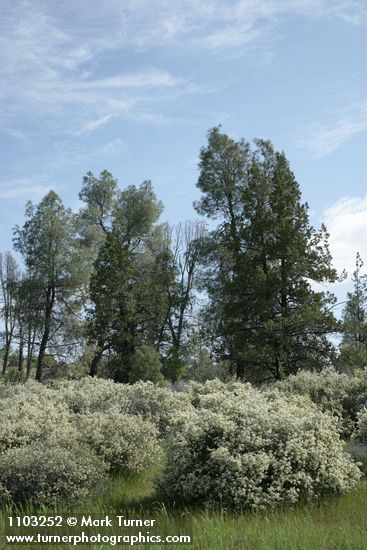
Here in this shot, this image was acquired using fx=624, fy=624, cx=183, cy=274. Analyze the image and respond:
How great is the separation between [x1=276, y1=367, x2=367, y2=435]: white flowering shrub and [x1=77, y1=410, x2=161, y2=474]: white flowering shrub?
17.4ft

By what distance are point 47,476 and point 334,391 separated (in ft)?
30.7

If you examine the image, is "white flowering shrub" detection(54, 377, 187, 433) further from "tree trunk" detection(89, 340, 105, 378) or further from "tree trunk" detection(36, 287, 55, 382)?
"tree trunk" detection(36, 287, 55, 382)

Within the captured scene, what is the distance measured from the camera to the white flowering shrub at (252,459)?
26.7 feet

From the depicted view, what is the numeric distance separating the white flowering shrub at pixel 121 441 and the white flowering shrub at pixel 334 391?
5297 millimetres

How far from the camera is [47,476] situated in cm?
891

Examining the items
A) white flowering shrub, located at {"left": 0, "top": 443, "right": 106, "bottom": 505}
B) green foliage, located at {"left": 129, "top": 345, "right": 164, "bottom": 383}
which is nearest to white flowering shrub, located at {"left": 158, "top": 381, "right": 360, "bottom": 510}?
white flowering shrub, located at {"left": 0, "top": 443, "right": 106, "bottom": 505}

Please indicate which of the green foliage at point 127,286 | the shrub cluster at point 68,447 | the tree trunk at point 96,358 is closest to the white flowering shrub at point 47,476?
the shrub cluster at point 68,447

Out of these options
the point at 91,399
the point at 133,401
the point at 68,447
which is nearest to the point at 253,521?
the point at 68,447

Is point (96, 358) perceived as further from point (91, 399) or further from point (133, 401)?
point (133, 401)

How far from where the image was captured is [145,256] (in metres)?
41.7

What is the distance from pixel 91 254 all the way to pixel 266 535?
118 ft

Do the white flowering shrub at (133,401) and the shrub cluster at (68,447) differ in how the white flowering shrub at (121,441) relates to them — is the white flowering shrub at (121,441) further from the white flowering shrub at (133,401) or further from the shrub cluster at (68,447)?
the white flowering shrub at (133,401)

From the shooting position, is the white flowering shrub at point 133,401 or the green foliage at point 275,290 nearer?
the white flowering shrub at point 133,401

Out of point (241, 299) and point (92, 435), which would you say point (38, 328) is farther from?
point (92, 435)
